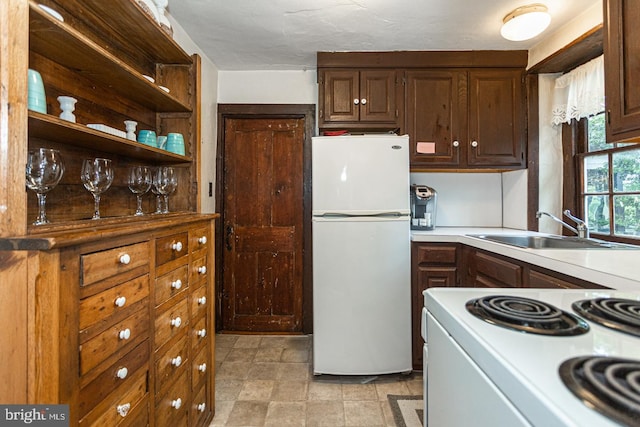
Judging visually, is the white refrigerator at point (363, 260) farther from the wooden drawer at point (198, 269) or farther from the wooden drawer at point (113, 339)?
the wooden drawer at point (113, 339)

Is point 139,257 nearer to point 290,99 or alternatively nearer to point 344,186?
point 344,186

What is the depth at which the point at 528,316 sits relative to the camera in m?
0.62

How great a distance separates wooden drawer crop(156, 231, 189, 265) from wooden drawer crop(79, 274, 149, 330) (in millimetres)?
107

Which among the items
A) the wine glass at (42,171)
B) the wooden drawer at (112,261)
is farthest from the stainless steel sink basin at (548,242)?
the wine glass at (42,171)

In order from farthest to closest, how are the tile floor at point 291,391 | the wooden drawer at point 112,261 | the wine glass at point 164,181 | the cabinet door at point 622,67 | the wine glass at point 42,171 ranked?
the tile floor at point 291,391 < the wine glass at point 164,181 < the cabinet door at point 622,67 < the wine glass at point 42,171 < the wooden drawer at point 112,261

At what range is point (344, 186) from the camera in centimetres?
209

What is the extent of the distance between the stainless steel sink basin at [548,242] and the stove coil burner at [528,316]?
3.66ft

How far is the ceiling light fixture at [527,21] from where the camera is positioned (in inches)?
71.2

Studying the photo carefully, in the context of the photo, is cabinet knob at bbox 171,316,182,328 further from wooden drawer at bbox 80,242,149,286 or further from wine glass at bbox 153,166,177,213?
wine glass at bbox 153,166,177,213

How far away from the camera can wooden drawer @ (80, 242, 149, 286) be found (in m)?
0.83

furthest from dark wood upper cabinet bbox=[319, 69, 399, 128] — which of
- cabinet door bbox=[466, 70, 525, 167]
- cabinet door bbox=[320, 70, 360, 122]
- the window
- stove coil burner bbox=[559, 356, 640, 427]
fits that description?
stove coil burner bbox=[559, 356, 640, 427]

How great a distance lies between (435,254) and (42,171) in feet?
6.88

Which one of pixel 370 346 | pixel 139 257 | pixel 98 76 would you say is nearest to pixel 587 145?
pixel 370 346

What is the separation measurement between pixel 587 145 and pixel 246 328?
3018 millimetres
